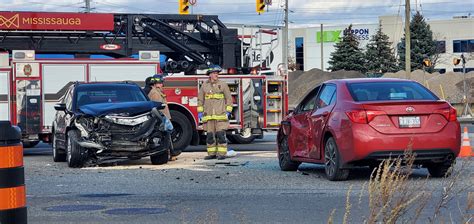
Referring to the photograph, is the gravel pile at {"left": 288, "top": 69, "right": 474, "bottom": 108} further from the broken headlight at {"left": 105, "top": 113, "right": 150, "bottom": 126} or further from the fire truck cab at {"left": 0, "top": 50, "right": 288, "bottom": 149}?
the broken headlight at {"left": 105, "top": 113, "right": 150, "bottom": 126}

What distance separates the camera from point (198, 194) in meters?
10.0

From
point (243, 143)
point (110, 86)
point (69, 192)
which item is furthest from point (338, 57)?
point (69, 192)

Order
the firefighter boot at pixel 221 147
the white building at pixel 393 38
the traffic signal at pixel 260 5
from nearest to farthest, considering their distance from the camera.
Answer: the firefighter boot at pixel 221 147 < the traffic signal at pixel 260 5 < the white building at pixel 393 38

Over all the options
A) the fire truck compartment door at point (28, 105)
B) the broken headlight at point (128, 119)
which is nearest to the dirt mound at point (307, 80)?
the fire truck compartment door at point (28, 105)

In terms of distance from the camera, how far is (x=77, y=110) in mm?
14484

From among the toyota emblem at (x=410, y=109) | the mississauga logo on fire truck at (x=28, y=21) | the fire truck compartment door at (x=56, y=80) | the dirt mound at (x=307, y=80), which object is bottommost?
the toyota emblem at (x=410, y=109)

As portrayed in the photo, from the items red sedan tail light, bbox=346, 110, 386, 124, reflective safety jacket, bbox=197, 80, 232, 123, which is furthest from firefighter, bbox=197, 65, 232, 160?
red sedan tail light, bbox=346, 110, 386, 124

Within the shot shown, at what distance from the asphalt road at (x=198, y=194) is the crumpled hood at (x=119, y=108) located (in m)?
0.92

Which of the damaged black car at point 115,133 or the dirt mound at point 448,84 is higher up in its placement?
the dirt mound at point 448,84

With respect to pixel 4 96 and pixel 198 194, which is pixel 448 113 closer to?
pixel 198 194

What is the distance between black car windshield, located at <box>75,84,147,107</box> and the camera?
1524 cm

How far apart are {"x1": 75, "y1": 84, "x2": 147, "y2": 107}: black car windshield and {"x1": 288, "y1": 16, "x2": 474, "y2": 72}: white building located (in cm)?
6683

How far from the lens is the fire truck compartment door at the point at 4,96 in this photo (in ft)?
59.4

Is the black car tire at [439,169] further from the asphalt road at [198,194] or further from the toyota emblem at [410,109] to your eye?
the toyota emblem at [410,109]
